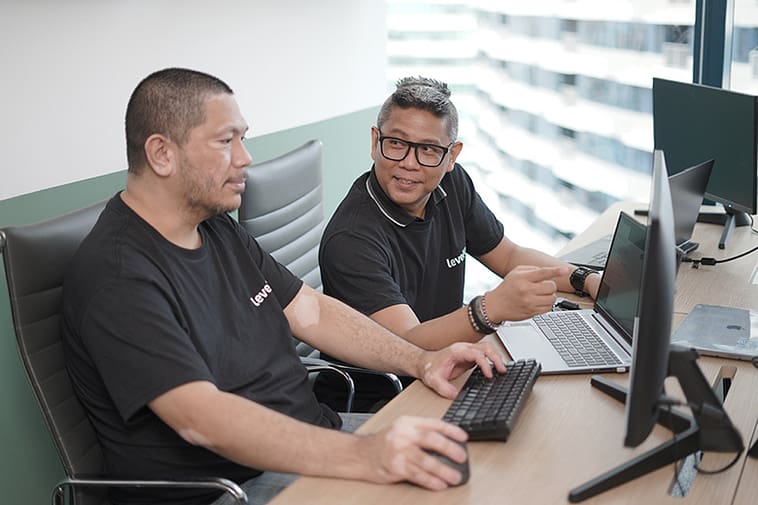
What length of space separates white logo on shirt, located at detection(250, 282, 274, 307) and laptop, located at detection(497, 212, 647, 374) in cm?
54

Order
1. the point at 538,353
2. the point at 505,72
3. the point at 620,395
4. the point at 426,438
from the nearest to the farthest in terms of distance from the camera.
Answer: the point at 426,438
the point at 620,395
the point at 538,353
the point at 505,72

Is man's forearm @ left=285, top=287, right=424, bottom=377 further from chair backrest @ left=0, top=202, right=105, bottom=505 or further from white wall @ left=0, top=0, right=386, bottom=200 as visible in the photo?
white wall @ left=0, top=0, right=386, bottom=200

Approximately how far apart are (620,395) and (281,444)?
0.67 m

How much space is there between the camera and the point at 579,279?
238cm

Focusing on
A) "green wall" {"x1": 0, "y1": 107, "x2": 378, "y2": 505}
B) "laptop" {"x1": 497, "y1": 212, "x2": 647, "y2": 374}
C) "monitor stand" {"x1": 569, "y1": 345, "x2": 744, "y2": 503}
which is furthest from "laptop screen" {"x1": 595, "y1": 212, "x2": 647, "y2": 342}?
"green wall" {"x1": 0, "y1": 107, "x2": 378, "y2": 505}

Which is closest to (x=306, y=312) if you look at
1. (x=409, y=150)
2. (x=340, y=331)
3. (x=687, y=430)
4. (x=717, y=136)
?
(x=340, y=331)

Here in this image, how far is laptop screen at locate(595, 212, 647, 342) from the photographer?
1867 mm

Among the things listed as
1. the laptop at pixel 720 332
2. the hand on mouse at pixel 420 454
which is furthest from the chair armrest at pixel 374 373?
the hand on mouse at pixel 420 454

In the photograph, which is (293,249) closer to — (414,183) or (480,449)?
(414,183)

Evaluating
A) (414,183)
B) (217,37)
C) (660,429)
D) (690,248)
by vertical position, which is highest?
(217,37)

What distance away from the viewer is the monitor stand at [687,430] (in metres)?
1.41

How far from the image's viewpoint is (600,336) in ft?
6.61

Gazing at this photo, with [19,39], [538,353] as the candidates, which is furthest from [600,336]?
[19,39]

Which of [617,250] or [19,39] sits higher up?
[19,39]
